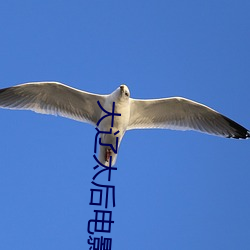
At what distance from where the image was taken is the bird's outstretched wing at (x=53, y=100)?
648 centimetres

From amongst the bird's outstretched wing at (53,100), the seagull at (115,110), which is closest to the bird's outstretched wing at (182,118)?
the seagull at (115,110)

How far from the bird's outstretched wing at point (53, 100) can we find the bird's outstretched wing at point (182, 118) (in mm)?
542

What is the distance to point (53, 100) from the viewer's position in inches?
261

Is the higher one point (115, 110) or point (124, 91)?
point (124, 91)

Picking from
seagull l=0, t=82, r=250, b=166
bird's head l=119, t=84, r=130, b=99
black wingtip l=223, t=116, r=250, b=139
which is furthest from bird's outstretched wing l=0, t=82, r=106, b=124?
black wingtip l=223, t=116, r=250, b=139

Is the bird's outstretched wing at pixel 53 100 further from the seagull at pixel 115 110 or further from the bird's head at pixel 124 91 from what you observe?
the bird's head at pixel 124 91

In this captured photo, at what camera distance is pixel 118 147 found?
6.30 metres

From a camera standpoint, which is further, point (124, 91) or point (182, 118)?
point (182, 118)

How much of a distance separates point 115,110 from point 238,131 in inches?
76.6

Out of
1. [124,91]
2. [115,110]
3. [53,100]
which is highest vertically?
[53,100]

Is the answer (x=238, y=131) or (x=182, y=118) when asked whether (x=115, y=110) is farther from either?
(x=238, y=131)

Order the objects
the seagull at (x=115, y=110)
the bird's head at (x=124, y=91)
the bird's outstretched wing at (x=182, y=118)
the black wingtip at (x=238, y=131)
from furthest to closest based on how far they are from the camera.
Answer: the black wingtip at (x=238, y=131) < the bird's outstretched wing at (x=182, y=118) < the seagull at (x=115, y=110) < the bird's head at (x=124, y=91)

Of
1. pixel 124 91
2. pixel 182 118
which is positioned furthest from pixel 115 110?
pixel 182 118

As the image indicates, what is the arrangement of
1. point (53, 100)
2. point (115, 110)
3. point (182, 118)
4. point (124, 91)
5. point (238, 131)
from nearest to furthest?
point (124, 91), point (115, 110), point (53, 100), point (182, 118), point (238, 131)
